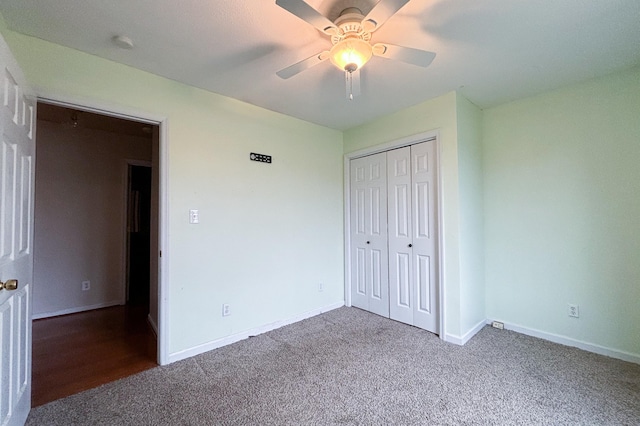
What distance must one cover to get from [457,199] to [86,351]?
12.0ft

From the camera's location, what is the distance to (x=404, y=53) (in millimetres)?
1546

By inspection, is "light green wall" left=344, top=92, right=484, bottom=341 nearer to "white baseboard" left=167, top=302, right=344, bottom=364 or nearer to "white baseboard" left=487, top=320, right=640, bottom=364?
"white baseboard" left=487, top=320, right=640, bottom=364

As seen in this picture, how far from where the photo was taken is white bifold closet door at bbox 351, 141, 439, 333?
9.36ft

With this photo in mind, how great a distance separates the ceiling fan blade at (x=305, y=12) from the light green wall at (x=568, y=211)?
239 cm

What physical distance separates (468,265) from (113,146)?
4733mm

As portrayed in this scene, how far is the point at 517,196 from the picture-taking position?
2811 mm

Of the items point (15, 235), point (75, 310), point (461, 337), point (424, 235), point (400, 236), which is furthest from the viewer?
point (75, 310)

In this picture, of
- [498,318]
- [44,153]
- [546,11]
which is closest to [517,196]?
[498,318]

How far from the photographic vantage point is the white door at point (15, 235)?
129 centimetres

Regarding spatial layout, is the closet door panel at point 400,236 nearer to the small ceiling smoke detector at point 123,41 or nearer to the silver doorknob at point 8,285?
the small ceiling smoke detector at point 123,41

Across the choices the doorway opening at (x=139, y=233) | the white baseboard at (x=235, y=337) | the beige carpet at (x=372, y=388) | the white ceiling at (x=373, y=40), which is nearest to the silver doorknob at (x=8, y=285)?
the beige carpet at (x=372, y=388)

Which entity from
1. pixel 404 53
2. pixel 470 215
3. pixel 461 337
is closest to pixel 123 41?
pixel 404 53

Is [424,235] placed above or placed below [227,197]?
below

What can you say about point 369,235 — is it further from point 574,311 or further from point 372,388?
point 574,311
